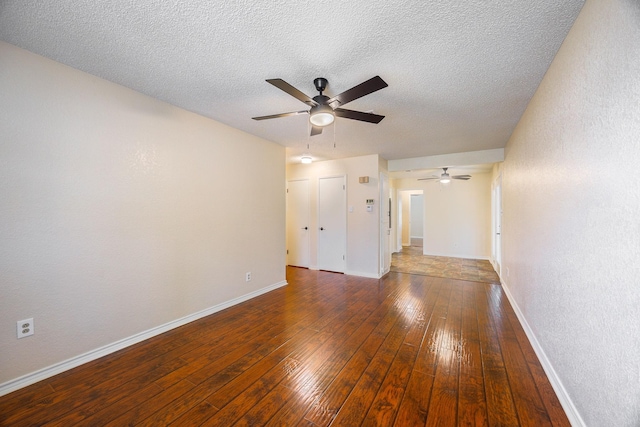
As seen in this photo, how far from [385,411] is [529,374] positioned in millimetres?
1294

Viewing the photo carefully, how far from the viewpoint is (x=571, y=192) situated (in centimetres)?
158

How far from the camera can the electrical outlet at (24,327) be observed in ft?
5.98

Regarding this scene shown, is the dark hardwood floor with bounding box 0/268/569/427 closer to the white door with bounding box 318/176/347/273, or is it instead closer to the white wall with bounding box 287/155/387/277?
the white wall with bounding box 287/155/387/277

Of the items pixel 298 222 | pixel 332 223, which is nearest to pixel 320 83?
pixel 332 223

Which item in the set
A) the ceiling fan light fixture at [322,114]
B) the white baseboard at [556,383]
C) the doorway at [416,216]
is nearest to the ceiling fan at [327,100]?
the ceiling fan light fixture at [322,114]

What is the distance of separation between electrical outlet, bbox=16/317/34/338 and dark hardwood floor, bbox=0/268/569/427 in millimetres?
394

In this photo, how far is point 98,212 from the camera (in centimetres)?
221

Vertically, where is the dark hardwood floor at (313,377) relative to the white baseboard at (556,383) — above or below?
below

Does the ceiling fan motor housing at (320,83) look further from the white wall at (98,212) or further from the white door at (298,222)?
the white door at (298,222)

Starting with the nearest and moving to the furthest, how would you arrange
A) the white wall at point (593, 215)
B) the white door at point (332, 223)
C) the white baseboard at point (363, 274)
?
the white wall at point (593, 215) → the white baseboard at point (363, 274) → the white door at point (332, 223)

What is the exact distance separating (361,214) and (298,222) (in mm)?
1582

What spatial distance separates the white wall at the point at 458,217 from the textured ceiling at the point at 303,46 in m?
4.78

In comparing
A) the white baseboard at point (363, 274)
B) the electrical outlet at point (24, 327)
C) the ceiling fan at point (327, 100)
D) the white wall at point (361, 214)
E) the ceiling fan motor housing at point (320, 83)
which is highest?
the ceiling fan motor housing at point (320, 83)

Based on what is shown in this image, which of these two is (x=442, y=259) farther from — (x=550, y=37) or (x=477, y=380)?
(x=550, y=37)
